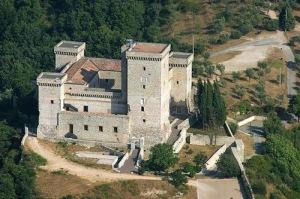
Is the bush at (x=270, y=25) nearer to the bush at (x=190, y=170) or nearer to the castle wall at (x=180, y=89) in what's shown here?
the castle wall at (x=180, y=89)

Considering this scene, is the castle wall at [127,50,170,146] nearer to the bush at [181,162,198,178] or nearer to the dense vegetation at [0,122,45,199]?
the bush at [181,162,198,178]

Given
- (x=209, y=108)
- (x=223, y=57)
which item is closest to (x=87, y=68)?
(x=209, y=108)

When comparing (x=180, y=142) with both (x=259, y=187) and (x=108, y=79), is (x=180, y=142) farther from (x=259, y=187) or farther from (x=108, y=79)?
(x=108, y=79)

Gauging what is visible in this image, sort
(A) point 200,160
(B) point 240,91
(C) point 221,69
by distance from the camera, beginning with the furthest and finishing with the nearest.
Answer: (C) point 221,69
(B) point 240,91
(A) point 200,160

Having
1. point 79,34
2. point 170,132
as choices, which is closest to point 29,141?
point 170,132

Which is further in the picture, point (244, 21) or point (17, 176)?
point (244, 21)

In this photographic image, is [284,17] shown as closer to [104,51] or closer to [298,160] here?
[104,51]

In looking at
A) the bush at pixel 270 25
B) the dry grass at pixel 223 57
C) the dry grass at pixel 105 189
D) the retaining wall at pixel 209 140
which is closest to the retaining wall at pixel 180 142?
the retaining wall at pixel 209 140
